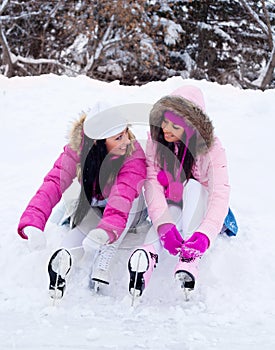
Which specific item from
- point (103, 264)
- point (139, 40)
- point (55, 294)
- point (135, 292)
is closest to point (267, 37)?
point (139, 40)

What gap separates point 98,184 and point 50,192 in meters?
0.22

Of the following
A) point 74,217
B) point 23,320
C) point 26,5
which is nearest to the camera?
point 23,320

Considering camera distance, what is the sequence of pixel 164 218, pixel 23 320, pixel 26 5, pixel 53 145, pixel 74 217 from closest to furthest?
pixel 23 320
pixel 164 218
pixel 74 217
pixel 53 145
pixel 26 5

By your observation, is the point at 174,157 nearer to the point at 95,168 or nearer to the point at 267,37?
the point at 95,168

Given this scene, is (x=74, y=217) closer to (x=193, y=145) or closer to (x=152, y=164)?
(x=152, y=164)

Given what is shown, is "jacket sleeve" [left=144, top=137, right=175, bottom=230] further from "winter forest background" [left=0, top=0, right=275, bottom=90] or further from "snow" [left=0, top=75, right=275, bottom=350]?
"winter forest background" [left=0, top=0, right=275, bottom=90]

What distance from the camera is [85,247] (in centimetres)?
227

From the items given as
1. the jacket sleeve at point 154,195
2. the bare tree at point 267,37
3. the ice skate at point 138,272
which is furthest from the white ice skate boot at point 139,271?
the bare tree at point 267,37

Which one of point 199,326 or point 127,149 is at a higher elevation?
point 127,149

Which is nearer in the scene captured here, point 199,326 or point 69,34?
point 199,326

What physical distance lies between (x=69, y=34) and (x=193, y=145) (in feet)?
33.4

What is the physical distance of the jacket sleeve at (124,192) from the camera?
7.08ft

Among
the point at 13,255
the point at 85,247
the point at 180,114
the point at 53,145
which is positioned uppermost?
the point at 180,114

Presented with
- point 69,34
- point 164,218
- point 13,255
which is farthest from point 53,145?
point 69,34
